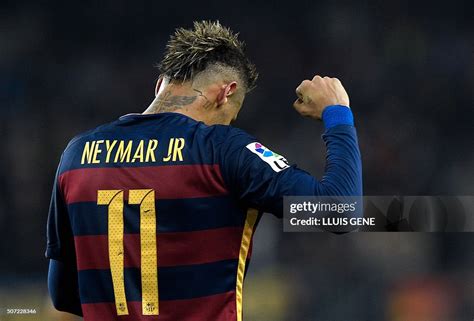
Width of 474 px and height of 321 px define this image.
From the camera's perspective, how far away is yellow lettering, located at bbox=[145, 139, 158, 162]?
1.89m

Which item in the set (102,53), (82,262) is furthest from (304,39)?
(82,262)

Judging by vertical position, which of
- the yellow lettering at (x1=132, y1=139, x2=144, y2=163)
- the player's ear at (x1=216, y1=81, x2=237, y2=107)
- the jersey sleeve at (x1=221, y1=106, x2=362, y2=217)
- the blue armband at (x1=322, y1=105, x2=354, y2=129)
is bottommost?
the jersey sleeve at (x1=221, y1=106, x2=362, y2=217)

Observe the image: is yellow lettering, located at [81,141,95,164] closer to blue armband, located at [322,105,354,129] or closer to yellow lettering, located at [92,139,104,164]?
yellow lettering, located at [92,139,104,164]

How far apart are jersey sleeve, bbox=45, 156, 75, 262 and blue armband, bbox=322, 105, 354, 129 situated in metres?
0.73

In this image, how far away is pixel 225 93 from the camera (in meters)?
2.08

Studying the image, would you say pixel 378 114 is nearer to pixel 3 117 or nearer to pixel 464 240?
pixel 464 240

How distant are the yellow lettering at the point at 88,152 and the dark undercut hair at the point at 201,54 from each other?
29cm

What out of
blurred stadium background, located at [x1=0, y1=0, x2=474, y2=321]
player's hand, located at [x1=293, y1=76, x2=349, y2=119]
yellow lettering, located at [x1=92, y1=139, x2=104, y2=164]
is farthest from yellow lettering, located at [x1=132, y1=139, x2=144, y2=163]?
blurred stadium background, located at [x1=0, y1=0, x2=474, y2=321]

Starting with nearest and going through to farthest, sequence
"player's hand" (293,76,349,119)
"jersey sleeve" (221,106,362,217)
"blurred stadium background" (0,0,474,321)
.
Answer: "jersey sleeve" (221,106,362,217), "player's hand" (293,76,349,119), "blurred stadium background" (0,0,474,321)

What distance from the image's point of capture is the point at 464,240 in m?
6.31

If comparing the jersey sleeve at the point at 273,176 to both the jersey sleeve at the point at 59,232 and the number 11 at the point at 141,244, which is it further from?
the jersey sleeve at the point at 59,232

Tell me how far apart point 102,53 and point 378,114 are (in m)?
2.51

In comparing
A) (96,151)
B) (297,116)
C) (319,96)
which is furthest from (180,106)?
(297,116)

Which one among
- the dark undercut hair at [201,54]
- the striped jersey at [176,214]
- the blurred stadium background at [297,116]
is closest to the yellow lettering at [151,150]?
the striped jersey at [176,214]
